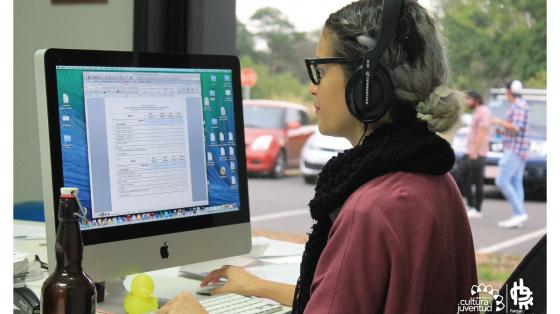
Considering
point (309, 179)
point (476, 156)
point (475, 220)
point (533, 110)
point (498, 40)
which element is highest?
point (498, 40)

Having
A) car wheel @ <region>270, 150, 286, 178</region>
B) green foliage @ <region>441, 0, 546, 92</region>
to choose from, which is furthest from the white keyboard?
car wheel @ <region>270, 150, 286, 178</region>

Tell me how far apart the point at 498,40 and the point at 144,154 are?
3723 millimetres

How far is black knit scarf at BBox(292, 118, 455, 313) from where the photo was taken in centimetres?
115

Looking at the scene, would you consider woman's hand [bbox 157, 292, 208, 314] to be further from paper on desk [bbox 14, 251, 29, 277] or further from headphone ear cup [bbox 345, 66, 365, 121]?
headphone ear cup [bbox 345, 66, 365, 121]

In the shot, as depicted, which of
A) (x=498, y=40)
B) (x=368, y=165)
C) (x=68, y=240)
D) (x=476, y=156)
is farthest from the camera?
(x=476, y=156)

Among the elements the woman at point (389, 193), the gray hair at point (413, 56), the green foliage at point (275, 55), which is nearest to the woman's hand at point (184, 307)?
the woman at point (389, 193)

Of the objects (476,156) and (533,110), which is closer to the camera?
(533,110)

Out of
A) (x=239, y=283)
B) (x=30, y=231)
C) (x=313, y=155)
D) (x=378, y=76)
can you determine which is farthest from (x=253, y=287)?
(x=313, y=155)

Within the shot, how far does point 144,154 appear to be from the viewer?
4.84 ft

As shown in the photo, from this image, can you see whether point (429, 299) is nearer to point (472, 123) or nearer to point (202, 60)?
point (202, 60)

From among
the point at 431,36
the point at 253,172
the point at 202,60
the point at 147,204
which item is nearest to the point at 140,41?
the point at 202,60

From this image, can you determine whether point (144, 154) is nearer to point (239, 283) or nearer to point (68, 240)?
point (239, 283)

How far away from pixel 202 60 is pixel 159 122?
0.64ft
